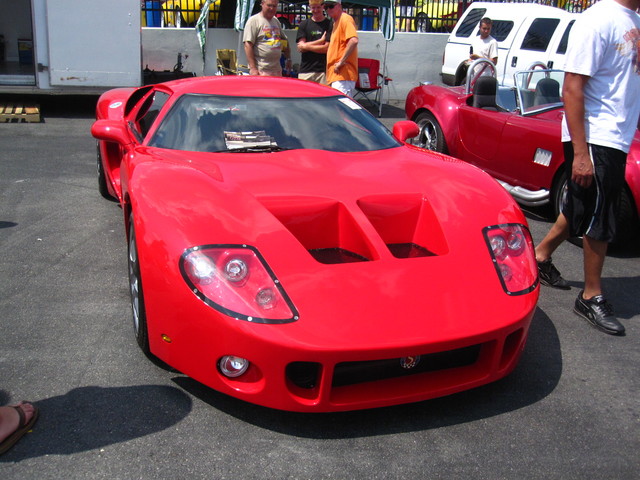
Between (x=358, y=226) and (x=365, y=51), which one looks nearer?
(x=358, y=226)

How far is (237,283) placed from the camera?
251 centimetres

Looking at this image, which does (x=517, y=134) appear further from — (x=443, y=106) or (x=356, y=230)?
(x=356, y=230)

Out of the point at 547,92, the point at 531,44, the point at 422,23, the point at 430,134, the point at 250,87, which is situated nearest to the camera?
the point at 250,87

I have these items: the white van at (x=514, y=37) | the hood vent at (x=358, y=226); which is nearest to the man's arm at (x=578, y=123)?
the hood vent at (x=358, y=226)

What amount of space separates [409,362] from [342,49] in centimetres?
506

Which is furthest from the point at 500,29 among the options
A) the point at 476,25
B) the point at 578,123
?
the point at 578,123

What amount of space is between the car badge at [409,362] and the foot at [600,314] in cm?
144

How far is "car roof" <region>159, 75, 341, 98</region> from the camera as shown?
3.92 meters

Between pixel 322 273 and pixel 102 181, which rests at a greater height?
pixel 322 273

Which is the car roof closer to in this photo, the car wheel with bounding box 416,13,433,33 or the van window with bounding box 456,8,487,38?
the van window with bounding box 456,8,487,38

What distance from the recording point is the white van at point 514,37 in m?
10.5

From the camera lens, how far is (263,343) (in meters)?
2.35

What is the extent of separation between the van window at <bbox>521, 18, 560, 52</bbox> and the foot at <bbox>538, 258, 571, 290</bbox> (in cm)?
754

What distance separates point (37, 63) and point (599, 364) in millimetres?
8142
